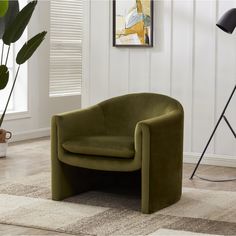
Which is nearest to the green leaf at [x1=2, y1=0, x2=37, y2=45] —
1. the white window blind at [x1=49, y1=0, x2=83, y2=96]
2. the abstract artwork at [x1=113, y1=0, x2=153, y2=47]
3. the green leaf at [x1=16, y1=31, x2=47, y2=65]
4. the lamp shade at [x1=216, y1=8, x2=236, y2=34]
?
the green leaf at [x1=16, y1=31, x2=47, y2=65]

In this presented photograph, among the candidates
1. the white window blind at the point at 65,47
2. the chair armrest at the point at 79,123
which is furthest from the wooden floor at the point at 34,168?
the white window blind at the point at 65,47

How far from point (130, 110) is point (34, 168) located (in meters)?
1.47

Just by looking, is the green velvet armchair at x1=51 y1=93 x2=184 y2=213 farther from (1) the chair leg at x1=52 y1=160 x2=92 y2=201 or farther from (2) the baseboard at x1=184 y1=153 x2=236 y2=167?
(2) the baseboard at x1=184 y1=153 x2=236 y2=167

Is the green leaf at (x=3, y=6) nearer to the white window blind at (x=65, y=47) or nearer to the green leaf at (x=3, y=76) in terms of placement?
the green leaf at (x=3, y=76)

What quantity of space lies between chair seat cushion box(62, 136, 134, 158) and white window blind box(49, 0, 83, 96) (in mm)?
3897

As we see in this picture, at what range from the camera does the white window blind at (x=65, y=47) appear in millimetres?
8500

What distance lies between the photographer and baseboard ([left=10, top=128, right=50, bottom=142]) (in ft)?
25.6

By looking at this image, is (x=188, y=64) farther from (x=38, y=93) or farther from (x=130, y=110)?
(x=38, y=93)

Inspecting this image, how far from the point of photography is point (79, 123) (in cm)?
482

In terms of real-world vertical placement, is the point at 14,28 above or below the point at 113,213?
above

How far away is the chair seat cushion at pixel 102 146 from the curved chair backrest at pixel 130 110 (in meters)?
0.29

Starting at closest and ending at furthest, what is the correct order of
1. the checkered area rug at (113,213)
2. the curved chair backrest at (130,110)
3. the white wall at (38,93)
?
1. the checkered area rug at (113,213)
2. the curved chair backrest at (130,110)
3. the white wall at (38,93)

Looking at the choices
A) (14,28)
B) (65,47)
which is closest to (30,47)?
(14,28)

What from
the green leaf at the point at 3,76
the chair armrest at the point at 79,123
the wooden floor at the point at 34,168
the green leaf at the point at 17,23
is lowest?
the wooden floor at the point at 34,168
